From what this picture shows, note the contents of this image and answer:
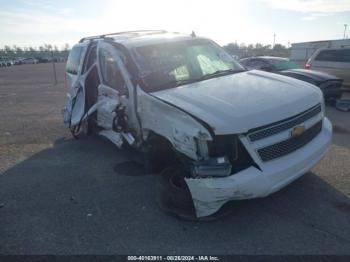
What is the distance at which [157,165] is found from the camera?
452 cm

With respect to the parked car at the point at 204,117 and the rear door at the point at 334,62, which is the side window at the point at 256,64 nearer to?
the rear door at the point at 334,62

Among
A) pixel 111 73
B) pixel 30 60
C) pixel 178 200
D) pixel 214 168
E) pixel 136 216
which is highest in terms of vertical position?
pixel 111 73

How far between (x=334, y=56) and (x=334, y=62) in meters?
0.24

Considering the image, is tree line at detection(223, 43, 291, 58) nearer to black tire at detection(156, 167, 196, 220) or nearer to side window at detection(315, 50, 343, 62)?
side window at detection(315, 50, 343, 62)

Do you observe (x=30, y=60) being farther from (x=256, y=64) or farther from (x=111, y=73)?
(x=111, y=73)

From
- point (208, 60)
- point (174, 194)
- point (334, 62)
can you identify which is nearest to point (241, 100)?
point (174, 194)

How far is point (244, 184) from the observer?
3.31m

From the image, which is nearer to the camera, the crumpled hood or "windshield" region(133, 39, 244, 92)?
the crumpled hood

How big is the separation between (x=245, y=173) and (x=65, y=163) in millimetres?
3733

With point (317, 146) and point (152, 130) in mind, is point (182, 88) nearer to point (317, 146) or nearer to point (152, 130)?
point (152, 130)

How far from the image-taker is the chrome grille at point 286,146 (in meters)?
3.49

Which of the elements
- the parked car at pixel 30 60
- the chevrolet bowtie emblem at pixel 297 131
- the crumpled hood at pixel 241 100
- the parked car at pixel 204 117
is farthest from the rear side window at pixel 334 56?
the parked car at pixel 30 60

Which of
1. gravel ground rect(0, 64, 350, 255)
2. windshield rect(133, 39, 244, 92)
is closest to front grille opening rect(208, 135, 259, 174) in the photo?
gravel ground rect(0, 64, 350, 255)

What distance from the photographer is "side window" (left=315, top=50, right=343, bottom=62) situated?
12344 millimetres
